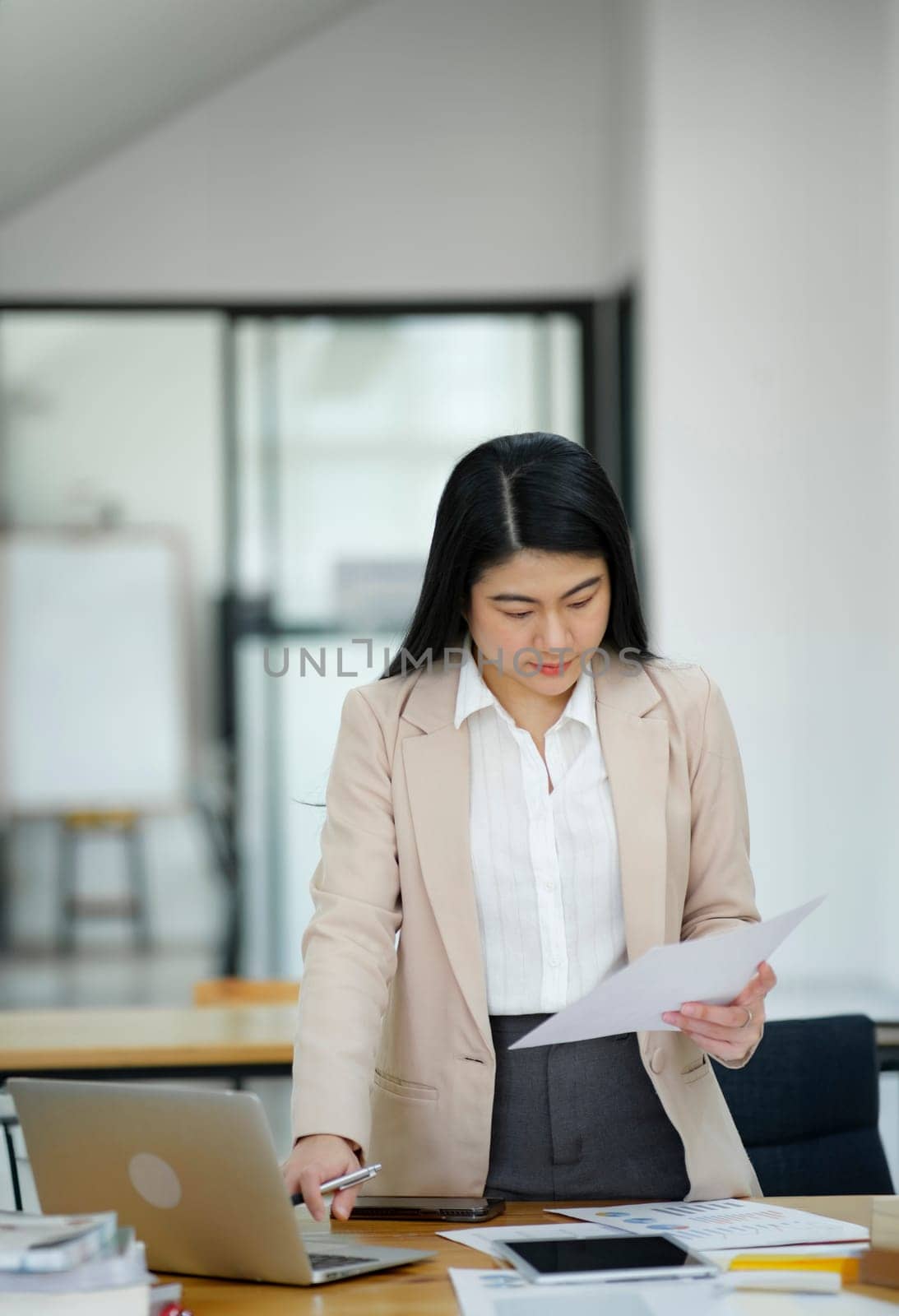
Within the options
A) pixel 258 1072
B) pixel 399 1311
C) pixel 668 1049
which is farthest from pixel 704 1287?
pixel 258 1072

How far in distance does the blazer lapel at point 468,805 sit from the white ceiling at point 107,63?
12.2ft

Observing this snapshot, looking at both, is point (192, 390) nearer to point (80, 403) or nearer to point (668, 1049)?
point (80, 403)

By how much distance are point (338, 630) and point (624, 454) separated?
4.63 ft

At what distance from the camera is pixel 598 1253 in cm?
144

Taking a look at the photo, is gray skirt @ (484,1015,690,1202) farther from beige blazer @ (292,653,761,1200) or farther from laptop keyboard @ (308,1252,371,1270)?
laptop keyboard @ (308,1252,371,1270)

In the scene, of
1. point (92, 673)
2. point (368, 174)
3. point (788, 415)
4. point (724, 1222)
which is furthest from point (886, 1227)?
point (92, 673)

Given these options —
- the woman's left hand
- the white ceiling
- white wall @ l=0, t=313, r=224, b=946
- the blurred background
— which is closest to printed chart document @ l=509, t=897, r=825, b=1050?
the woman's left hand

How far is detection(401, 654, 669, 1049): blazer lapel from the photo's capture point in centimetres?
180

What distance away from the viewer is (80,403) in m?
7.27

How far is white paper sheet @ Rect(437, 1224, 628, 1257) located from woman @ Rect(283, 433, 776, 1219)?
0.59 feet

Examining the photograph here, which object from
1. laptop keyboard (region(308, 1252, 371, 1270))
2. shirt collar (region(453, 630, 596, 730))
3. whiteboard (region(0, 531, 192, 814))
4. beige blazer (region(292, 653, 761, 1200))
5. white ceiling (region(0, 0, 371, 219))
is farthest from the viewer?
whiteboard (region(0, 531, 192, 814))

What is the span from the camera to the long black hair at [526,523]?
1.84 m

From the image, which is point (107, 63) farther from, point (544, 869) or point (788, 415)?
point (544, 869)

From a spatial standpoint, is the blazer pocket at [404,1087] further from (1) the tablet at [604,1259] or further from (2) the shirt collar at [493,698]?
→ (2) the shirt collar at [493,698]
